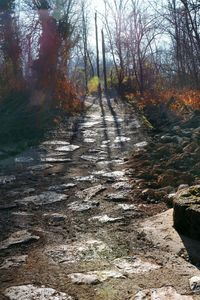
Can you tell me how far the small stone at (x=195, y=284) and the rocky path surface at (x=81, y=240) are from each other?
1cm

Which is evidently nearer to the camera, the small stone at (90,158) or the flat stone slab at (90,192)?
the flat stone slab at (90,192)

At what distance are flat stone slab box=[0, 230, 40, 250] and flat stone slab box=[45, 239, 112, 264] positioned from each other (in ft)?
1.04

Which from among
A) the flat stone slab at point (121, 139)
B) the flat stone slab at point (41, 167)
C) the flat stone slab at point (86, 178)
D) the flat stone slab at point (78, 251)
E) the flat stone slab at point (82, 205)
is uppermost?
the flat stone slab at point (121, 139)

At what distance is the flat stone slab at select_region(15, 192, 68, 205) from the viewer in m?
5.07

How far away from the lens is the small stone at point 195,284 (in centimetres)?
269

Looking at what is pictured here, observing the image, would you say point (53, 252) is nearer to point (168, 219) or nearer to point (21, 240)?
point (21, 240)

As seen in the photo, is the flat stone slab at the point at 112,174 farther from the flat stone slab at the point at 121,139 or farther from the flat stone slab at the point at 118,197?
the flat stone slab at the point at 121,139

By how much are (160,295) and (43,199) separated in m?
2.81

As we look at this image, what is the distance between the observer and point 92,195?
5309 millimetres

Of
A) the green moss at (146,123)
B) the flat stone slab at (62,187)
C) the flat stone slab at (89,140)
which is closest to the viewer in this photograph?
the flat stone slab at (62,187)

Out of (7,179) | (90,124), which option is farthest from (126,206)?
(90,124)

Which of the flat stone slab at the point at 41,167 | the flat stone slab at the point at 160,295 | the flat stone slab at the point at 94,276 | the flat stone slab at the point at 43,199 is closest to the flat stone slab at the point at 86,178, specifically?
the flat stone slab at the point at 43,199

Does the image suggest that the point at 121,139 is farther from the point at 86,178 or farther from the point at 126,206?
the point at 126,206

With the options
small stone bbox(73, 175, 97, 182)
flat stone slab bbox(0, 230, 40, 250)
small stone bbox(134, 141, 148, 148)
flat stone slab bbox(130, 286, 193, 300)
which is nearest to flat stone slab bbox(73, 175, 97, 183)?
small stone bbox(73, 175, 97, 182)
